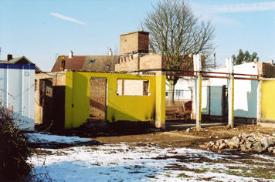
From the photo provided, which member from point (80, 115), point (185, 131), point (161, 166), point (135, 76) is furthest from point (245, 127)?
point (161, 166)

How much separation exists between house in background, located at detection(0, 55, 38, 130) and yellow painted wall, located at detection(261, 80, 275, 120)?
47.4 feet

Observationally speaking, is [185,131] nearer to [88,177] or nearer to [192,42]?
[88,177]

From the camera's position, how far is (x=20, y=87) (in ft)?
57.6

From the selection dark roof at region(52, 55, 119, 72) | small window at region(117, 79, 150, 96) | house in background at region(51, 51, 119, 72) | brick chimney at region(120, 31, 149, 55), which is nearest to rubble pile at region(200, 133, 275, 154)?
small window at region(117, 79, 150, 96)

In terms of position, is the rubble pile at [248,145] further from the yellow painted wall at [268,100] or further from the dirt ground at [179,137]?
the yellow painted wall at [268,100]

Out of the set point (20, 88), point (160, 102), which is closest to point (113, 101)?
point (160, 102)

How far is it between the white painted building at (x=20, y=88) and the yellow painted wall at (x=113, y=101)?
2.94 m

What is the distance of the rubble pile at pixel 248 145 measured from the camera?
15445mm

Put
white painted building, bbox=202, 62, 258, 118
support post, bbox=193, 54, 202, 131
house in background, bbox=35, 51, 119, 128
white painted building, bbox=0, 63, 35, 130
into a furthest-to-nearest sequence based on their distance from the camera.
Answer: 1. white painted building, bbox=202, 62, 258, 118
2. support post, bbox=193, 54, 202, 131
3. house in background, bbox=35, 51, 119, 128
4. white painted building, bbox=0, 63, 35, 130

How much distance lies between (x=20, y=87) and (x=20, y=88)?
40 mm

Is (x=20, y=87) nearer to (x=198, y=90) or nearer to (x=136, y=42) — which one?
(x=198, y=90)

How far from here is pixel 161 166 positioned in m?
11.4

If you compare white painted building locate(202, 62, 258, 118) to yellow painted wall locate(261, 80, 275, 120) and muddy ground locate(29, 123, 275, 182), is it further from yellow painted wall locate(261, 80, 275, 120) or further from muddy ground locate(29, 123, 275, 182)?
muddy ground locate(29, 123, 275, 182)

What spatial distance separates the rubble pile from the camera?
608 inches
